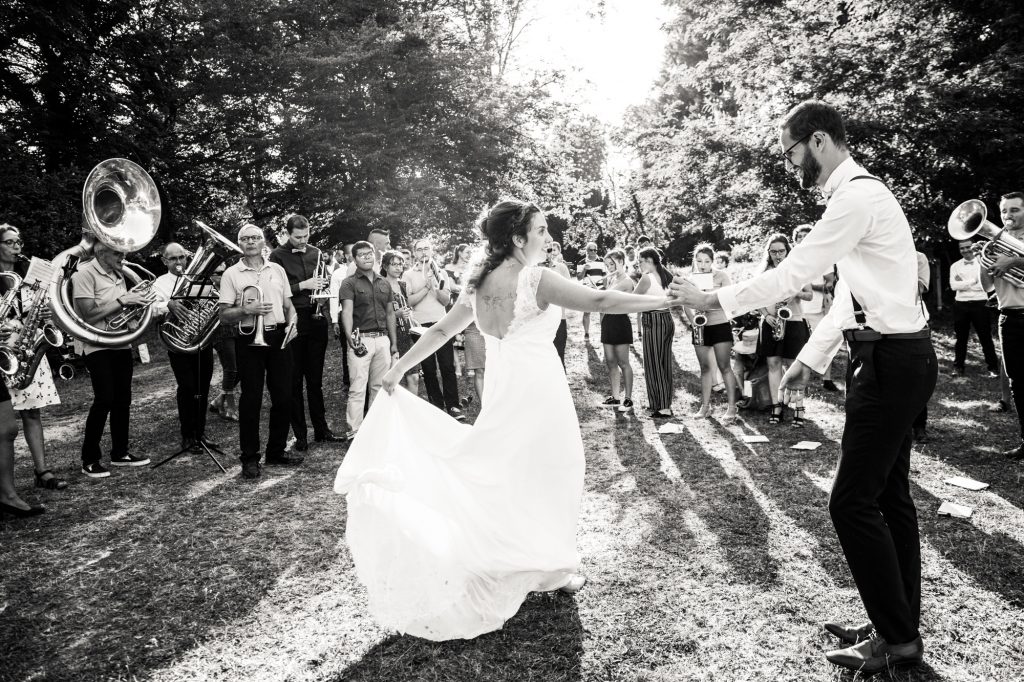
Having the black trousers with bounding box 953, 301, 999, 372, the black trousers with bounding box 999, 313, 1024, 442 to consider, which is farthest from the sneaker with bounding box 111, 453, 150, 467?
the black trousers with bounding box 953, 301, 999, 372

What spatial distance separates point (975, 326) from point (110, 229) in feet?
39.0

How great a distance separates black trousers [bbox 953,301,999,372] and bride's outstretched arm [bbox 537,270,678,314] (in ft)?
29.7

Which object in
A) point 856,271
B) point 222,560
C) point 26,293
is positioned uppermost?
point 26,293

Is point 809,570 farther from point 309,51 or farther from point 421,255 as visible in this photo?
point 309,51

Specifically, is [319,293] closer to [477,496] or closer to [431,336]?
[431,336]

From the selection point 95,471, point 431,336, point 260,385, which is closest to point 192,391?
point 95,471

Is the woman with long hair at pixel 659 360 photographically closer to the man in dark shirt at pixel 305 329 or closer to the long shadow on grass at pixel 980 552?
the long shadow on grass at pixel 980 552

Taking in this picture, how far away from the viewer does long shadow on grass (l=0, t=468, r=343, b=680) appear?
3.54 m

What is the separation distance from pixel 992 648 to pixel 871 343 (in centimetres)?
167

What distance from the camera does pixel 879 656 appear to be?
10.1ft

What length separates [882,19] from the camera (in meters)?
13.9

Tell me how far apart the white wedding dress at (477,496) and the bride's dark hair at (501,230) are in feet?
0.60

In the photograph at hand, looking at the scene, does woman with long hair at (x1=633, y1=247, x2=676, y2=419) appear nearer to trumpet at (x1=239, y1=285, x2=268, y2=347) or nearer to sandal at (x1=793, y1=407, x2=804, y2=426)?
sandal at (x1=793, y1=407, x2=804, y2=426)

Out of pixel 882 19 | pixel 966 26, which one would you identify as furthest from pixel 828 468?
pixel 966 26
